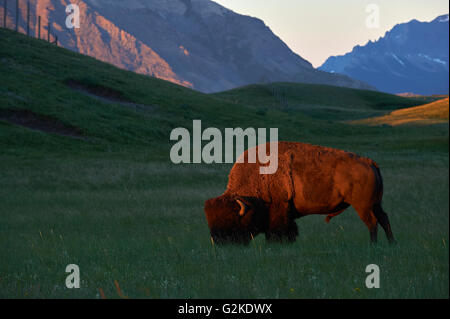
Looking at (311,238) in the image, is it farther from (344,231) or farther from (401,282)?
(401,282)

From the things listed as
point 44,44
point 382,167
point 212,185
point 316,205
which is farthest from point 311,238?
point 44,44

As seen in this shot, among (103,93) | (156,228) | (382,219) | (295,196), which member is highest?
(103,93)

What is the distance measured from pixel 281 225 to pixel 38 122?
3720 cm

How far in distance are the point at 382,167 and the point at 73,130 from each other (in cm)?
2601

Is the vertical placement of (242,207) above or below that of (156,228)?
above

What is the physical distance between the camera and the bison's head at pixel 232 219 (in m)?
8.56

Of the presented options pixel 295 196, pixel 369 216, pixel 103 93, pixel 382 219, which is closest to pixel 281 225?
pixel 295 196

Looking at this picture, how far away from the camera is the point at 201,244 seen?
906cm

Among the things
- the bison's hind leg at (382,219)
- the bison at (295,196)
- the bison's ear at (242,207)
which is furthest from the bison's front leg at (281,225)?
the bison's hind leg at (382,219)

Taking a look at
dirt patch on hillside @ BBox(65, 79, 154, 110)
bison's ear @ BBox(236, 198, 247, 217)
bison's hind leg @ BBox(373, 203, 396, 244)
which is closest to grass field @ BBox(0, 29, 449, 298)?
bison's hind leg @ BBox(373, 203, 396, 244)

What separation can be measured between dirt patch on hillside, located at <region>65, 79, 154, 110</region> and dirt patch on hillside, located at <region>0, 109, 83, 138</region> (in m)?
13.3

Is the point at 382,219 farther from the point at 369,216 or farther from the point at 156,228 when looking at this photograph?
the point at 156,228

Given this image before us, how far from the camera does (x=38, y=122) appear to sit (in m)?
41.5

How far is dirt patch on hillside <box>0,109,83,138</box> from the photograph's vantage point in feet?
133
